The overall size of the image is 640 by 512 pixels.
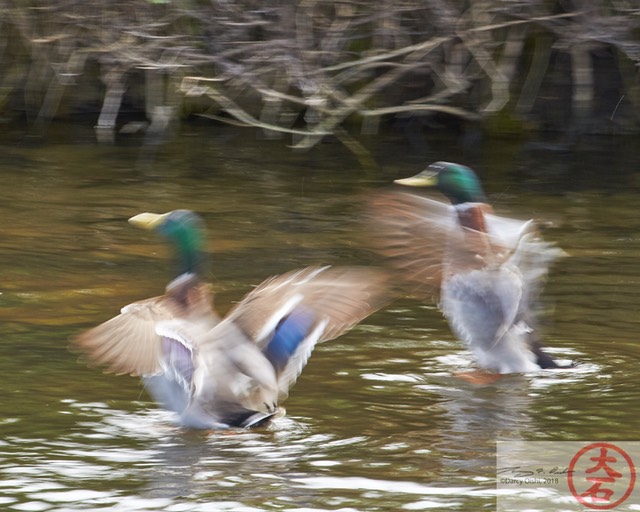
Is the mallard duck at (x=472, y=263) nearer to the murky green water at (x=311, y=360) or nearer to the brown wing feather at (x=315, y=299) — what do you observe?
the murky green water at (x=311, y=360)

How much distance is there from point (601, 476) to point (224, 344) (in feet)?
5.01

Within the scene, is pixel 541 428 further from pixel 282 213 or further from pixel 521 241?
pixel 282 213

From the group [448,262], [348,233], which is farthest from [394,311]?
[348,233]

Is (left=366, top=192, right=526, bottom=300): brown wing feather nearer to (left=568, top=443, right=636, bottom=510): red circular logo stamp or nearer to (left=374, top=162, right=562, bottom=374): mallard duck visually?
(left=374, top=162, right=562, bottom=374): mallard duck

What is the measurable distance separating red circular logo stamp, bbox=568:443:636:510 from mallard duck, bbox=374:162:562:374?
1.08 m

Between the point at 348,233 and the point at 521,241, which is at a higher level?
the point at 521,241

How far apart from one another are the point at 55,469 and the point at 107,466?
0.63ft

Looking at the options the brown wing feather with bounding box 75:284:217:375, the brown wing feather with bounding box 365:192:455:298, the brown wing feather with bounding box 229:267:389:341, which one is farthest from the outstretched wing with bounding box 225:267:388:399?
the brown wing feather with bounding box 365:192:455:298

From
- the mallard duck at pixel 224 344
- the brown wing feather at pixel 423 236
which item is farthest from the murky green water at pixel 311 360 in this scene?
the brown wing feather at pixel 423 236

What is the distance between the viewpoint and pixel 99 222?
952 cm

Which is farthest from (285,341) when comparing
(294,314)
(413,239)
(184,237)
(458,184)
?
(458,184)

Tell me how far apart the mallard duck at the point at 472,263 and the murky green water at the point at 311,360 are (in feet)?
0.63

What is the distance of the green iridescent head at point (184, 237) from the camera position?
18.7 ft

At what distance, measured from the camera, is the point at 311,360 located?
6.59 m
